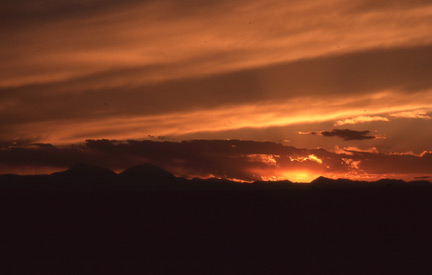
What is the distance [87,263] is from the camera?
128 feet

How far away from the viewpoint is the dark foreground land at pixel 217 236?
1516 inches

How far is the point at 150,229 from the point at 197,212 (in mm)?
16660

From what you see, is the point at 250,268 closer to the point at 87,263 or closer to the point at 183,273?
the point at 183,273

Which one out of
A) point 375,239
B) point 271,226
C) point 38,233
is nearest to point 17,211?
Result: point 38,233

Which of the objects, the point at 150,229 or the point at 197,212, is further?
the point at 197,212

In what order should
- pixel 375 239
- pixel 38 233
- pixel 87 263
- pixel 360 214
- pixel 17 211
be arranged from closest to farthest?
pixel 87 263 → pixel 375 239 → pixel 38 233 → pixel 360 214 → pixel 17 211

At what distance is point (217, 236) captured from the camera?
53.7 metres

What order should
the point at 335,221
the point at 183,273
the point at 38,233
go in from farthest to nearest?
the point at 335,221 < the point at 38,233 < the point at 183,273

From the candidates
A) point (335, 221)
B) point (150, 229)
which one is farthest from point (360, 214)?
point (150, 229)

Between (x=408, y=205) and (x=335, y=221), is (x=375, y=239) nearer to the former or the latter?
(x=335, y=221)

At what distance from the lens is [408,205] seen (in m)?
80.0

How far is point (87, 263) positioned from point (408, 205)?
52.3m

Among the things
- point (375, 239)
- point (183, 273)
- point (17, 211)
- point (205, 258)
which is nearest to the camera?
point (183, 273)

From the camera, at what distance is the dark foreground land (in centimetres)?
3850
